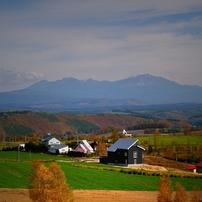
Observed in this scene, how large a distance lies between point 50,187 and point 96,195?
357 inches

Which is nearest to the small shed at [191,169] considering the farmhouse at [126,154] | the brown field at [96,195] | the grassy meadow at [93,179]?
the farmhouse at [126,154]

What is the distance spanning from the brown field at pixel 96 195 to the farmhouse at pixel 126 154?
17883 mm

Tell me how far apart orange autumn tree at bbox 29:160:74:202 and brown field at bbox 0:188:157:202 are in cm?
482

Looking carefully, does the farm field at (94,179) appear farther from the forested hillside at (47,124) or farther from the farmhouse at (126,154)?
the forested hillside at (47,124)

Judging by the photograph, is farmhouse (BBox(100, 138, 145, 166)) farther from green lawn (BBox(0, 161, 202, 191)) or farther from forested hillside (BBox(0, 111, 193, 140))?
forested hillside (BBox(0, 111, 193, 140))

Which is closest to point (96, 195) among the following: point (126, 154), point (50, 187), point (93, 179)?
point (93, 179)

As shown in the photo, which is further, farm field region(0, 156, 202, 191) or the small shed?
the small shed

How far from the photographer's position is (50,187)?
20.0 metres

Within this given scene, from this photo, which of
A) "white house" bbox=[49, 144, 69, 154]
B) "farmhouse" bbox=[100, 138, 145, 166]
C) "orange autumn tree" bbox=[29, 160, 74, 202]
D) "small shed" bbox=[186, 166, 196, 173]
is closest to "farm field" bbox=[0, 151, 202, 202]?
"orange autumn tree" bbox=[29, 160, 74, 202]

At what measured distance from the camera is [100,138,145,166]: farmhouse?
4975 cm

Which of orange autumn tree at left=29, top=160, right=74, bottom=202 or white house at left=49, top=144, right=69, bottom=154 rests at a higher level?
white house at left=49, top=144, right=69, bottom=154

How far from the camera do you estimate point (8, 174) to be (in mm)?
32062

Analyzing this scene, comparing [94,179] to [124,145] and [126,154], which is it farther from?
[124,145]

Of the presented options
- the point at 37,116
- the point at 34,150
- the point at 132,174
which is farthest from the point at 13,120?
the point at 132,174
